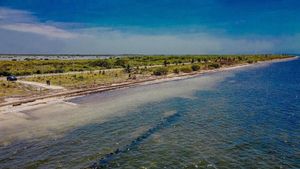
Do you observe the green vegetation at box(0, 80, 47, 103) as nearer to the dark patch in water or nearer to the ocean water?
the ocean water

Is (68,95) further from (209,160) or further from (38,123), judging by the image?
(209,160)

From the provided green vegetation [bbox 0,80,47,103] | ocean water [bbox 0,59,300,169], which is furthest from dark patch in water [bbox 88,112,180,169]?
green vegetation [bbox 0,80,47,103]

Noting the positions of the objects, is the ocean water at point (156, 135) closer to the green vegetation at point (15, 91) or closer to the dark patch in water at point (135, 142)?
the dark patch in water at point (135, 142)

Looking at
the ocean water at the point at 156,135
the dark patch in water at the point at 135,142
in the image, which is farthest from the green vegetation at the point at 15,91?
the dark patch in water at the point at 135,142

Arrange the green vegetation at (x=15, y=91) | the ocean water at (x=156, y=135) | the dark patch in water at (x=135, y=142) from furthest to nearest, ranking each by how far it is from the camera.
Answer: the green vegetation at (x=15, y=91)
the ocean water at (x=156, y=135)
the dark patch in water at (x=135, y=142)

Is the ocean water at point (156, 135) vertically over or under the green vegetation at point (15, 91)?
under

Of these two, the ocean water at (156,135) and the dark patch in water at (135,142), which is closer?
the dark patch in water at (135,142)

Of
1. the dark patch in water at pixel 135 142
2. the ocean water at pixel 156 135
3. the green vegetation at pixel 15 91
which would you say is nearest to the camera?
the dark patch in water at pixel 135 142

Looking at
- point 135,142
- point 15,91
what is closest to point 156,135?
point 135,142

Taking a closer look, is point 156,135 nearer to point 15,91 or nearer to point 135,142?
point 135,142
